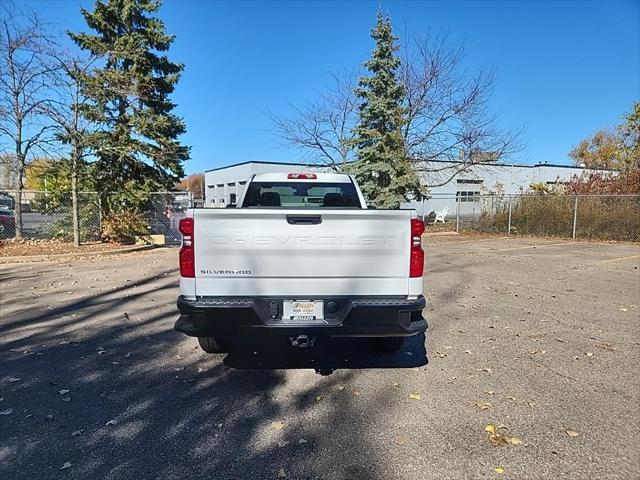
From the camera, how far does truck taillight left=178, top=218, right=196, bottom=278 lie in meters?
3.43

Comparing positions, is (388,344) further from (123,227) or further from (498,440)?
(123,227)

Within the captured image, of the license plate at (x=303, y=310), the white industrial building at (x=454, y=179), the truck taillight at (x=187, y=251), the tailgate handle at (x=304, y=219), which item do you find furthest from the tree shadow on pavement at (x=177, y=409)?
the white industrial building at (x=454, y=179)

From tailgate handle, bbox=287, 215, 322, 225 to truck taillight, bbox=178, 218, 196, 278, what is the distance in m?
0.78

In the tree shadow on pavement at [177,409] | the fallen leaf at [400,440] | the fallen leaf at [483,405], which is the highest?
the fallen leaf at [483,405]

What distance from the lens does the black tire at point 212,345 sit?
4.59 metres

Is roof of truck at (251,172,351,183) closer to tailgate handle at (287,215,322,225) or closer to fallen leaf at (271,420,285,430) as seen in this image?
tailgate handle at (287,215,322,225)

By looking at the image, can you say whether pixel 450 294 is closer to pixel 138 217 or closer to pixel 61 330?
pixel 61 330

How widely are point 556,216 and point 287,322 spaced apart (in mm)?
19548

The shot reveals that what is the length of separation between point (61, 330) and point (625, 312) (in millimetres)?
7895

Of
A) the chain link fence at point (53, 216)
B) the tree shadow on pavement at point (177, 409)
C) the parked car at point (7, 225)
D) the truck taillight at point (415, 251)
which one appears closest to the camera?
the tree shadow on pavement at point (177, 409)

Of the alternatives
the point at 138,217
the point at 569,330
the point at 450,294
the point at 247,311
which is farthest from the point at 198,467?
the point at 138,217

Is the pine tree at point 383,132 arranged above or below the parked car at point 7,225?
above

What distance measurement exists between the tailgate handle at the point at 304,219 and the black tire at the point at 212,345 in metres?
1.85

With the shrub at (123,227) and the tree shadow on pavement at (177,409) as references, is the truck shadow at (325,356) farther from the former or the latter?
the shrub at (123,227)
